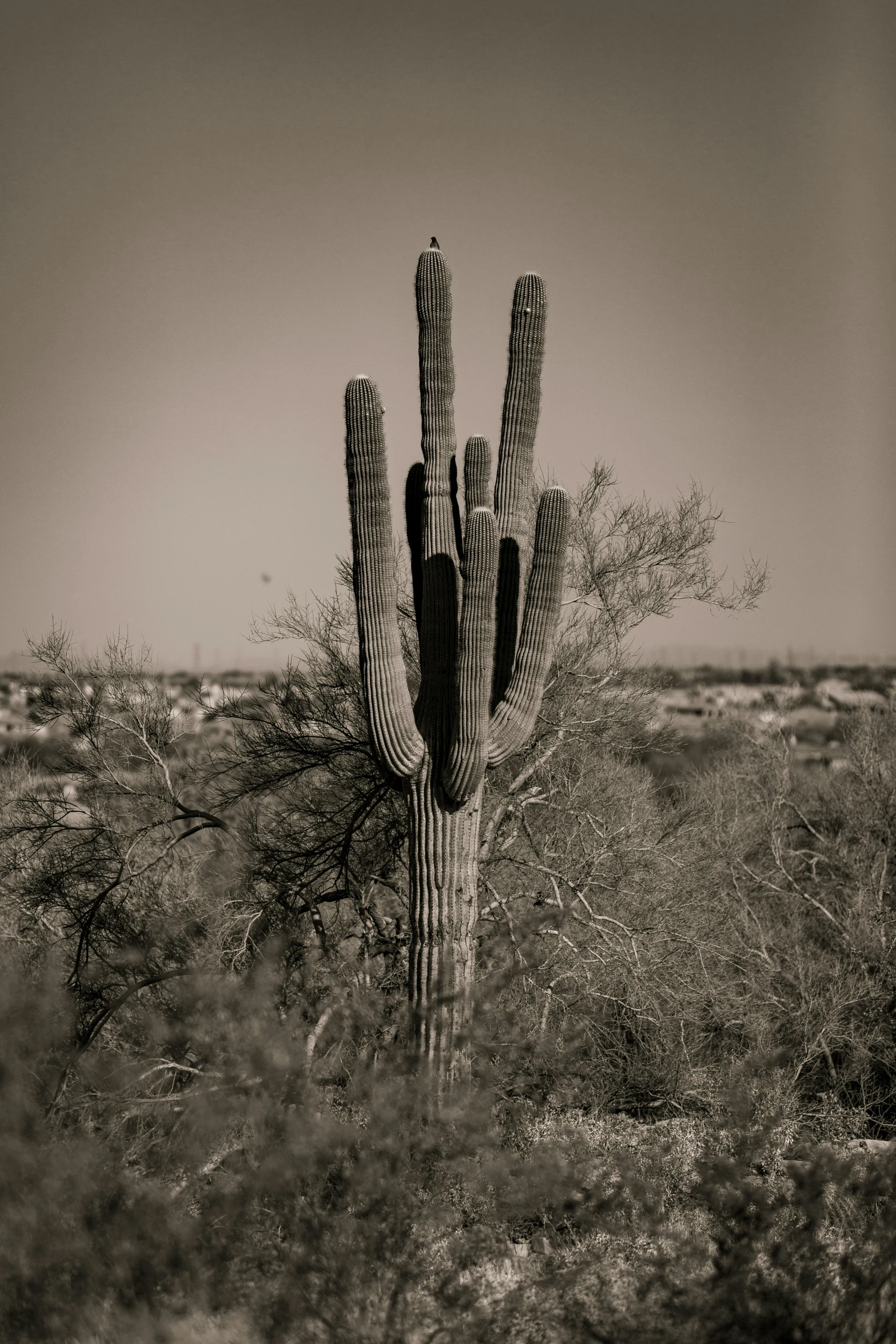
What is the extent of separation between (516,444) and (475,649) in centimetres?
187

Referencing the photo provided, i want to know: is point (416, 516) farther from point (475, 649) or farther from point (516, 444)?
point (475, 649)

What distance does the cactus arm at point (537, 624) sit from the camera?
721 centimetres

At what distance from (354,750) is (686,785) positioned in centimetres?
722

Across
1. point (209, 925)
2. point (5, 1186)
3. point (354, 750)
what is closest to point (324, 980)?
point (209, 925)

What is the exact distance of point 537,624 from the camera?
7246mm

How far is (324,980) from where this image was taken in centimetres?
823

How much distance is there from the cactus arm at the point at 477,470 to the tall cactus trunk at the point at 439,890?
69.4 inches

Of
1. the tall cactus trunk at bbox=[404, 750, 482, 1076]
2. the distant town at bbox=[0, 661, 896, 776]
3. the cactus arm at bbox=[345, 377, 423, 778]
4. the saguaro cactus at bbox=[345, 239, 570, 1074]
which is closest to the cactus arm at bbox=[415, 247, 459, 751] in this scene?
the saguaro cactus at bbox=[345, 239, 570, 1074]

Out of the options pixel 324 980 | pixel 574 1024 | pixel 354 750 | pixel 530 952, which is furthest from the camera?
pixel 354 750

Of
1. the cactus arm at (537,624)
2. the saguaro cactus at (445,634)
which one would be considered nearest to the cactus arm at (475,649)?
the saguaro cactus at (445,634)

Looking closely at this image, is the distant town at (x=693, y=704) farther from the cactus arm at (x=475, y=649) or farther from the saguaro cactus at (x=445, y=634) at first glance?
the cactus arm at (x=475, y=649)

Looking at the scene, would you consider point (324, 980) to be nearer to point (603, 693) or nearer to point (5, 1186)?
point (5, 1186)

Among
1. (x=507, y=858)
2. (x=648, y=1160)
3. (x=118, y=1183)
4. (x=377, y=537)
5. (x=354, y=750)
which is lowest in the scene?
(x=648, y=1160)

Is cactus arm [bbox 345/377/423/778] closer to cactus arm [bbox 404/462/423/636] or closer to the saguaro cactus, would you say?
the saguaro cactus
